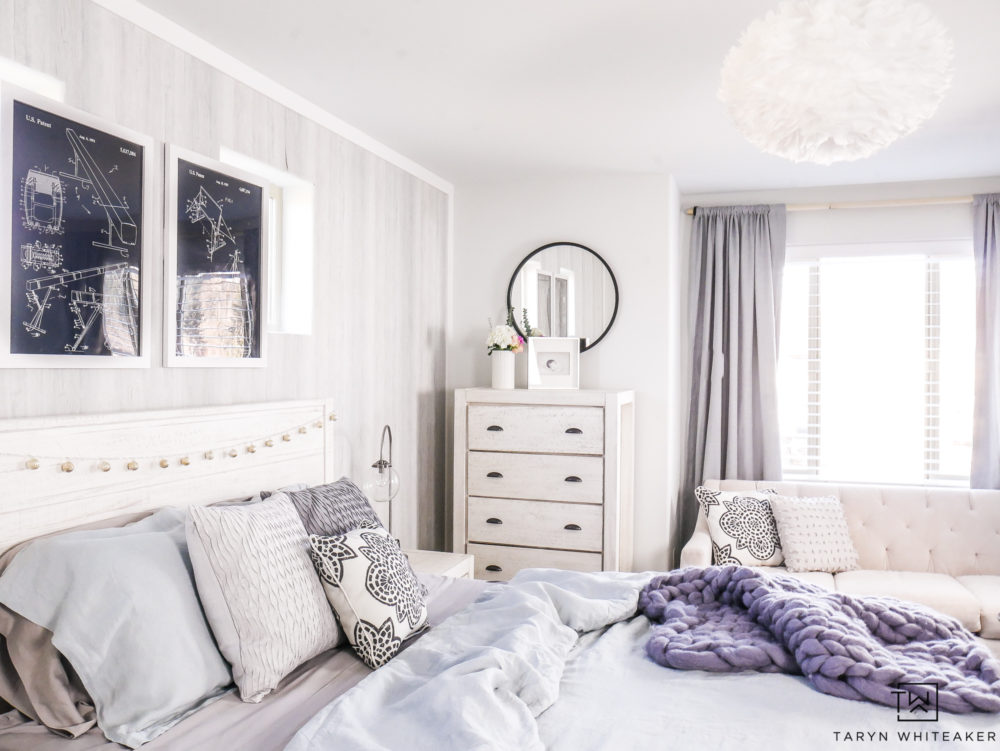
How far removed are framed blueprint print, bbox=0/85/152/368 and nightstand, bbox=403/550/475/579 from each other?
145cm

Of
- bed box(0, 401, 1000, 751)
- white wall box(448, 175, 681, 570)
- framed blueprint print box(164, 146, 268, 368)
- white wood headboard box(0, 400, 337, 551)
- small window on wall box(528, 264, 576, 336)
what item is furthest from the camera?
small window on wall box(528, 264, 576, 336)

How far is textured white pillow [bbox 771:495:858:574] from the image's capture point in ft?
11.8

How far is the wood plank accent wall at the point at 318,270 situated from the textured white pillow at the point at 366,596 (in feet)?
2.56

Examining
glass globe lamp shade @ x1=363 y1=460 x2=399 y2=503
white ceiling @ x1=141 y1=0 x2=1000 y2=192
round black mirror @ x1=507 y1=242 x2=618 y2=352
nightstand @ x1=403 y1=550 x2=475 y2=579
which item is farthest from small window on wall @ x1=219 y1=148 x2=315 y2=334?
round black mirror @ x1=507 y1=242 x2=618 y2=352

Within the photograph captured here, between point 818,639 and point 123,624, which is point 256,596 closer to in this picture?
point 123,624

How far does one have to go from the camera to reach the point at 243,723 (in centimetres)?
160

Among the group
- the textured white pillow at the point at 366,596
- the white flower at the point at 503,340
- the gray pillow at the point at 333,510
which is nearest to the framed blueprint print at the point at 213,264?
the gray pillow at the point at 333,510

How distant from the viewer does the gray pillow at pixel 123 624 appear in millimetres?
1573

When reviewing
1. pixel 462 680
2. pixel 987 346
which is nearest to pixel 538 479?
pixel 462 680

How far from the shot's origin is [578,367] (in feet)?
13.8

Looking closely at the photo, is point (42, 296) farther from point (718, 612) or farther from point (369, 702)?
point (718, 612)

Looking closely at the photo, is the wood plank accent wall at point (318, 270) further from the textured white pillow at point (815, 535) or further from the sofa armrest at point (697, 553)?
the textured white pillow at point (815, 535)

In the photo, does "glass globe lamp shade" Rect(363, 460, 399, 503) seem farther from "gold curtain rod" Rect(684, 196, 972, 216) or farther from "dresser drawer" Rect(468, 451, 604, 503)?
"gold curtain rod" Rect(684, 196, 972, 216)

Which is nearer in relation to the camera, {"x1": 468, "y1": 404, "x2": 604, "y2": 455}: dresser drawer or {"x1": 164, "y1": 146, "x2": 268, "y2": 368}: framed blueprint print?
{"x1": 164, "y1": 146, "x2": 268, "y2": 368}: framed blueprint print
